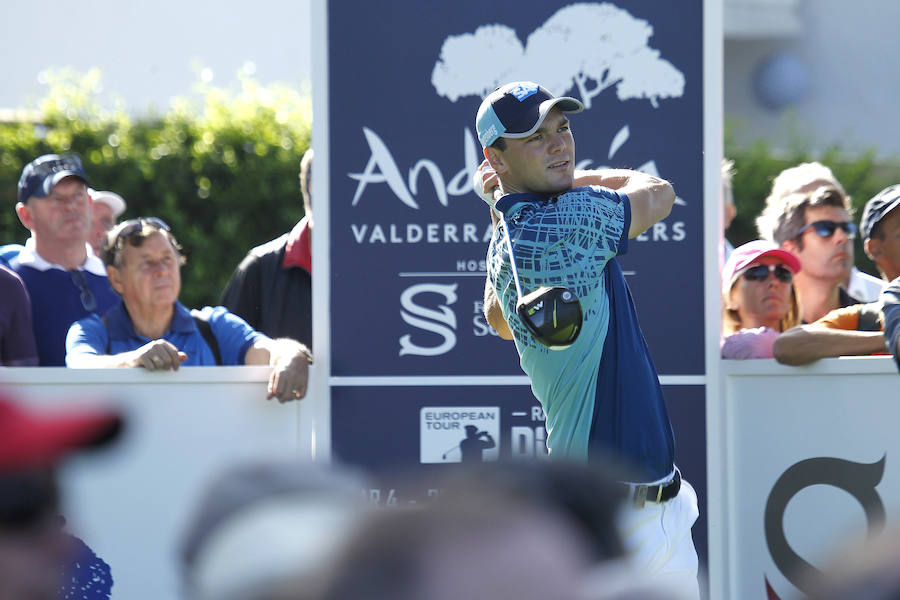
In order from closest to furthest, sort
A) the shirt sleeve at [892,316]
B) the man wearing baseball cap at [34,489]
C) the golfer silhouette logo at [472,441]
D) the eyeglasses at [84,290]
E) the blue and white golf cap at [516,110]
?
the man wearing baseball cap at [34,489]
the blue and white golf cap at [516,110]
the shirt sleeve at [892,316]
the golfer silhouette logo at [472,441]
the eyeglasses at [84,290]

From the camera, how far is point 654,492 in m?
3.34

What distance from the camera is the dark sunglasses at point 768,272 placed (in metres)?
4.95

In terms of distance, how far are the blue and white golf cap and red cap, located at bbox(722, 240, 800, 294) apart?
169cm

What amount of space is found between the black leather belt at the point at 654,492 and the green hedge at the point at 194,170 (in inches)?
261

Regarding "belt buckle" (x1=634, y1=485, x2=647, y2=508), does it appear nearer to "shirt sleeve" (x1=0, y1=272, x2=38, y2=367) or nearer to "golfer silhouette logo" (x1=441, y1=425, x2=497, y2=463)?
"golfer silhouette logo" (x1=441, y1=425, x2=497, y2=463)

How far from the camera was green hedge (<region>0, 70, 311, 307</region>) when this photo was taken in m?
9.71

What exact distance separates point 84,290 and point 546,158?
300cm

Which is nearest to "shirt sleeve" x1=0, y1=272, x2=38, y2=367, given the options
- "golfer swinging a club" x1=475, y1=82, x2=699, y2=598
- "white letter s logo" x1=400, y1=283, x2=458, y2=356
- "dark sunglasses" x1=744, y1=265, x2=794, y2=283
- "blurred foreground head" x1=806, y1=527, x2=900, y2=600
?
"white letter s logo" x1=400, y1=283, x2=458, y2=356

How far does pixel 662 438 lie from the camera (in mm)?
3367

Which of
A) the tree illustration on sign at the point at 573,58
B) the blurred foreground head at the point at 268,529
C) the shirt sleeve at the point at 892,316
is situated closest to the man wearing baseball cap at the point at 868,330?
the shirt sleeve at the point at 892,316

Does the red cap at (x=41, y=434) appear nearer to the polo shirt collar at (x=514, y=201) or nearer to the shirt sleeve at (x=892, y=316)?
the polo shirt collar at (x=514, y=201)

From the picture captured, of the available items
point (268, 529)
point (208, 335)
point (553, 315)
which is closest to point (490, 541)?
point (268, 529)

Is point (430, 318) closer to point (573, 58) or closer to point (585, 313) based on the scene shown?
point (573, 58)

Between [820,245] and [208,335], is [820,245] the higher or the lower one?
the higher one
